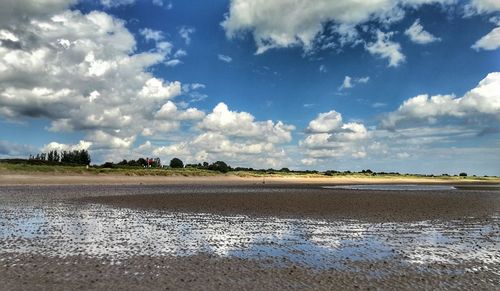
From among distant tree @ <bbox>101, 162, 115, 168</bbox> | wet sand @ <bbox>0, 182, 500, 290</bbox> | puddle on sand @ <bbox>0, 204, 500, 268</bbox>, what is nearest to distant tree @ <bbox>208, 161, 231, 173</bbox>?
distant tree @ <bbox>101, 162, 115, 168</bbox>

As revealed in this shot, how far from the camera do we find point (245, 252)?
15164 mm

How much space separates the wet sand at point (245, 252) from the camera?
1132cm

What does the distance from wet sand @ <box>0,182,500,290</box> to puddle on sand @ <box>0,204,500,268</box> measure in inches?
1.7

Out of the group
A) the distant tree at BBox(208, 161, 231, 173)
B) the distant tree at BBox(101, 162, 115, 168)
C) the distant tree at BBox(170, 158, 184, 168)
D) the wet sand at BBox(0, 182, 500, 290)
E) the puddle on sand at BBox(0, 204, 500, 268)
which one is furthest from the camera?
the distant tree at BBox(170, 158, 184, 168)

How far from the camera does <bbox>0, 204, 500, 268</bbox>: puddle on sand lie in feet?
48.9

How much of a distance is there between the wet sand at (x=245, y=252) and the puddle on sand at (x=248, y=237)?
0.04 m

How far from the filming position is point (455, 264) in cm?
1351

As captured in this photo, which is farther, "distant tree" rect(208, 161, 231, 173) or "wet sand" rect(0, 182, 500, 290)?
"distant tree" rect(208, 161, 231, 173)

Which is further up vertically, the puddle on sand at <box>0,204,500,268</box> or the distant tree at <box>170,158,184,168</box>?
the distant tree at <box>170,158,184,168</box>

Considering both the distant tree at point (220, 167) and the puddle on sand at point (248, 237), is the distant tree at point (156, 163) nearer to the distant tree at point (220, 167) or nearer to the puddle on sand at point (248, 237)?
the distant tree at point (220, 167)

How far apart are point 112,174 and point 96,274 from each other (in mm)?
84177

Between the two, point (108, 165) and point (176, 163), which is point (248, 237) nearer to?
point (108, 165)

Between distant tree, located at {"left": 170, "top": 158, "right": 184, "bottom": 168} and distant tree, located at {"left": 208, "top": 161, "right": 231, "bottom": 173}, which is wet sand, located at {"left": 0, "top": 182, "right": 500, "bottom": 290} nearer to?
distant tree, located at {"left": 208, "top": 161, "right": 231, "bottom": 173}

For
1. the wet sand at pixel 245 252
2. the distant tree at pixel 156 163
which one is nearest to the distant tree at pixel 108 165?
the distant tree at pixel 156 163
